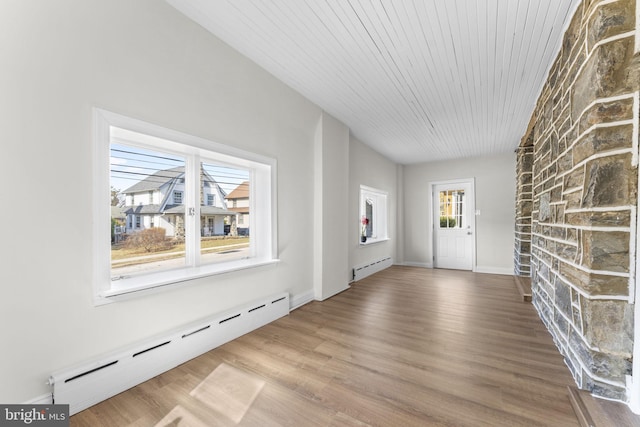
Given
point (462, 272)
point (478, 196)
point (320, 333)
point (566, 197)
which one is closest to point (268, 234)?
point (320, 333)

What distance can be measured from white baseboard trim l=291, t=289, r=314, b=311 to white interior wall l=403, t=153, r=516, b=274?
4.03 meters

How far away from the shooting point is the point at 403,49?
2.36 meters

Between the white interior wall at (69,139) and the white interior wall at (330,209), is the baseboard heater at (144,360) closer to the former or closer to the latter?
the white interior wall at (69,139)

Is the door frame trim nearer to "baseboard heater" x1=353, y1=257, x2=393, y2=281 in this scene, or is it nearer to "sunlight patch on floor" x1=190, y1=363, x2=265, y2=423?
"baseboard heater" x1=353, y1=257, x2=393, y2=281

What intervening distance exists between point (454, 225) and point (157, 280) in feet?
20.6

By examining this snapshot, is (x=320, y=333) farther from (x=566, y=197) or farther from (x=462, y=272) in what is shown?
(x=462, y=272)

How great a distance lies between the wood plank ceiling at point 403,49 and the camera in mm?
1927

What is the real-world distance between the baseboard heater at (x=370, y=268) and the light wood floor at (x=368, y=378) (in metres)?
1.79

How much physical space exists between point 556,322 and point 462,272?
12.4ft

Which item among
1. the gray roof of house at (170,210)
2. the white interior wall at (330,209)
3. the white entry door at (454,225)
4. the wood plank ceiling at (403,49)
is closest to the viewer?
the wood plank ceiling at (403,49)

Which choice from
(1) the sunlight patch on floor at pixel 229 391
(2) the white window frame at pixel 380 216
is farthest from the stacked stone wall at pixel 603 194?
(2) the white window frame at pixel 380 216

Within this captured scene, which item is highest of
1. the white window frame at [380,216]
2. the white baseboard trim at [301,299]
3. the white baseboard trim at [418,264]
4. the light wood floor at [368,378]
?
the white window frame at [380,216]

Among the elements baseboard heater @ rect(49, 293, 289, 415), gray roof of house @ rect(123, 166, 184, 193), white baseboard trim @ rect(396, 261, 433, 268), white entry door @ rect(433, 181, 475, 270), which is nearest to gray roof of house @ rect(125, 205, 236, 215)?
gray roof of house @ rect(123, 166, 184, 193)

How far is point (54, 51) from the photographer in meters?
1.51
